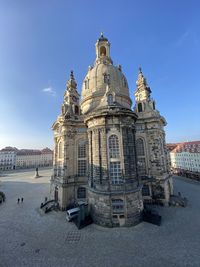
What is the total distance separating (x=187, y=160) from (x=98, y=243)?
186 ft

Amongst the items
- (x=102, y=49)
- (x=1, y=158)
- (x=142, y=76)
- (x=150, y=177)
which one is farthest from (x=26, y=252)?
(x=1, y=158)

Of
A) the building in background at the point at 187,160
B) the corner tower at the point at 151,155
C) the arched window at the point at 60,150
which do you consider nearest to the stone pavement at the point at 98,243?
the corner tower at the point at 151,155

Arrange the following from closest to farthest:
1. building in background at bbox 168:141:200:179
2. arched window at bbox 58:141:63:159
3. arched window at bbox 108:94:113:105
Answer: arched window at bbox 108:94:113:105
arched window at bbox 58:141:63:159
building in background at bbox 168:141:200:179

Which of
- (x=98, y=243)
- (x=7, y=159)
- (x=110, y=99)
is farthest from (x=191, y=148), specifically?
(x=7, y=159)

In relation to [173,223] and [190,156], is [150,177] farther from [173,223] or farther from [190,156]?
[190,156]

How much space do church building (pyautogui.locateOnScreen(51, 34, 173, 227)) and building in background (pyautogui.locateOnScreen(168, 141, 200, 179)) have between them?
31071mm

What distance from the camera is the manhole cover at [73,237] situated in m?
17.3

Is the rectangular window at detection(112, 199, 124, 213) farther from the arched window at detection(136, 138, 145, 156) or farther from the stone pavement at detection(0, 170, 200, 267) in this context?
the arched window at detection(136, 138, 145, 156)

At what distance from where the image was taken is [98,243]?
16.6m

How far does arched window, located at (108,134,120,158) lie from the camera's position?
22.1 m

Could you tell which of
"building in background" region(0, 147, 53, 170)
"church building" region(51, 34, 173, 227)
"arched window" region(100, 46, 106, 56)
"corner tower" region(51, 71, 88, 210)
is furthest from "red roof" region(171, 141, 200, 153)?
"building in background" region(0, 147, 53, 170)

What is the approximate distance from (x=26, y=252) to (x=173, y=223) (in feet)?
60.6

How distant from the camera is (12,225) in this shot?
21266mm

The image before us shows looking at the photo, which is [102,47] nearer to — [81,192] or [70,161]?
[70,161]
